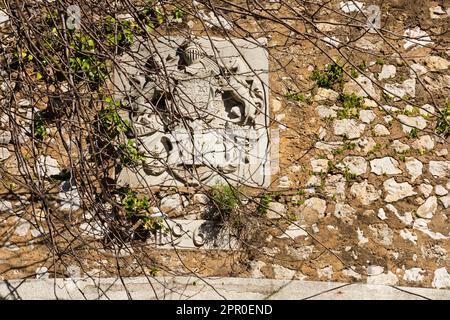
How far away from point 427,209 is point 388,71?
1076 mm

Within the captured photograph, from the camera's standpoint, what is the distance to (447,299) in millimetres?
5465

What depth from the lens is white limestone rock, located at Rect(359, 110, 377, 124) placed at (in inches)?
235

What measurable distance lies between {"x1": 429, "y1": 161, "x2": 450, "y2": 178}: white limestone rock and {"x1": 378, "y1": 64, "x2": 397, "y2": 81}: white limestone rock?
0.72 meters

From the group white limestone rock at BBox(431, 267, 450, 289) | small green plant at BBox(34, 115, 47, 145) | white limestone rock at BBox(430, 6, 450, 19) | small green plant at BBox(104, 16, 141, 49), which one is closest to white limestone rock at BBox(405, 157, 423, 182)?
white limestone rock at BBox(431, 267, 450, 289)

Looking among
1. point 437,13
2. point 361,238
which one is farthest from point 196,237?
point 437,13

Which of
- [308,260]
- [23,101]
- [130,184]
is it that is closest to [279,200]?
[308,260]

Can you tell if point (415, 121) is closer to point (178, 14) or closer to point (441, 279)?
point (441, 279)

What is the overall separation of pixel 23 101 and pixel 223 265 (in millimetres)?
1899

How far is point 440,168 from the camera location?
19.2ft

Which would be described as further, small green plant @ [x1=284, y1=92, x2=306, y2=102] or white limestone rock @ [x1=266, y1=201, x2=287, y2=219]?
small green plant @ [x1=284, y1=92, x2=306, y2=102]

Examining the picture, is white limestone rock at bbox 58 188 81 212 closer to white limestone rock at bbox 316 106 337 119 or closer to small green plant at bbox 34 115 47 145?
small green plant at bbox 34 115 47 145

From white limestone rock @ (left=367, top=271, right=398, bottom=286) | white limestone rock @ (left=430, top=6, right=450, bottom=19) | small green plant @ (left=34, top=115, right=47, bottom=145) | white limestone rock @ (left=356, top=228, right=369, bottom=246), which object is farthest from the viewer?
white limestone rock @ (left=430, top=6, right=450, bottom=19)

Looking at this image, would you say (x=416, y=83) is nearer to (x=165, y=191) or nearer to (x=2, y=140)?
(x=165, y=191)

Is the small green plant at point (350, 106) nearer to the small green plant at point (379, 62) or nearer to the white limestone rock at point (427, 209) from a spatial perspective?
the small green plant at point (379, 62)
